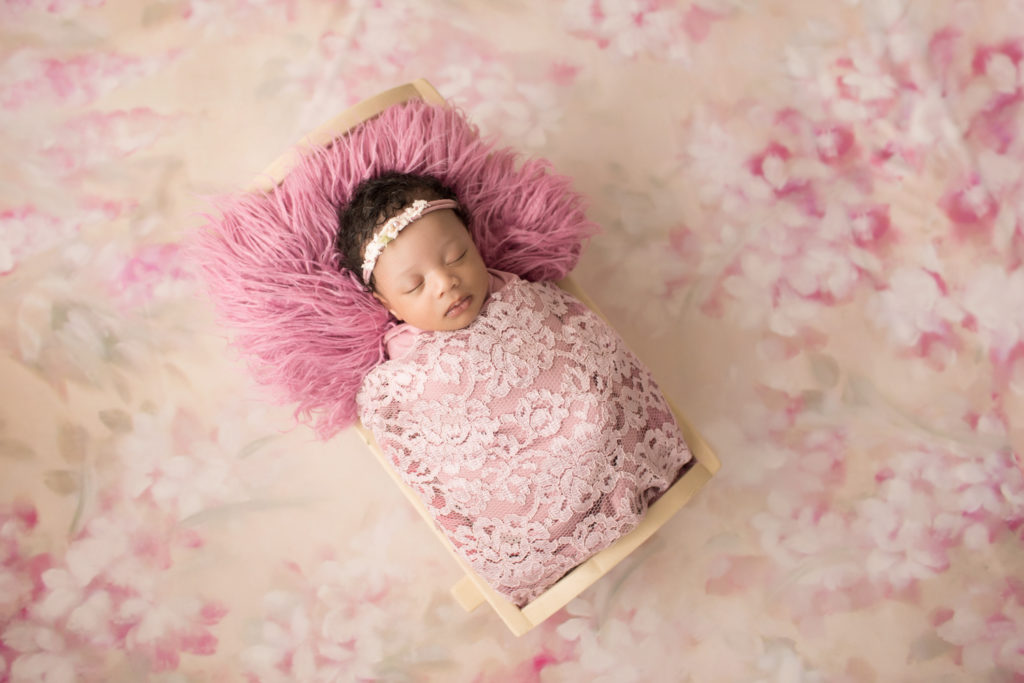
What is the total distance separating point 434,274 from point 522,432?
9.9 inches

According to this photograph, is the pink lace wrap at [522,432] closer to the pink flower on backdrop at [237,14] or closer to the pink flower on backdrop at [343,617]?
the pink flower on backdrop at [343,617]

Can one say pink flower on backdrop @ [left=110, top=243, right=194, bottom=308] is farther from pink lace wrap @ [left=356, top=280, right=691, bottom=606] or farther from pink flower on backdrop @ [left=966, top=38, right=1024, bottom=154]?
pink flower on backdrop @ [left=966, top=38, right=1024, bottom=154]

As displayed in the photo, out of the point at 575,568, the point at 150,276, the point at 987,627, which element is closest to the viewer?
the point at 575,568

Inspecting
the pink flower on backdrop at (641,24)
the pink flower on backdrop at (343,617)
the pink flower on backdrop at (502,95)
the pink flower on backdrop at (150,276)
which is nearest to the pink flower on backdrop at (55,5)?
the pink flower on backdrop at (150,276)

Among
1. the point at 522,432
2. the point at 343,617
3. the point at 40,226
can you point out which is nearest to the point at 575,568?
the point at 522,432

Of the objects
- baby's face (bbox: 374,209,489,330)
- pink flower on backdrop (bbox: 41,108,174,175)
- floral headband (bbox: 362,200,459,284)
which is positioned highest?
pink flower on backdrop (bbox: 41,108,174,175)

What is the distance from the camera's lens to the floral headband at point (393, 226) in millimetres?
1070

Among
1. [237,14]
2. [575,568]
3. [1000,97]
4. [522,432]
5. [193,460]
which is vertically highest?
[237,14]

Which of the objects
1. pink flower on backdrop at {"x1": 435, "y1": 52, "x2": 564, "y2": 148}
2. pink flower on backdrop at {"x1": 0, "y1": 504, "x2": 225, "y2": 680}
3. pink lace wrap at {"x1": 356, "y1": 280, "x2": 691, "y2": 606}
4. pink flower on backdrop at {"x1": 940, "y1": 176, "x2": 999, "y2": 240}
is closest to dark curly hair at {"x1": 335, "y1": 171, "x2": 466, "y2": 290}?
pink lace wrap at {"x1": 356, "y1": 280, "x2": 691, "y2": 606}

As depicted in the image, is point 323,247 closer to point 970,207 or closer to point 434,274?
point 434,274

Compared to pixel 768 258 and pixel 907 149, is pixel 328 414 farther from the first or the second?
pixel 907 149

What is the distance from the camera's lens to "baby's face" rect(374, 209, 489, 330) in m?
1.08

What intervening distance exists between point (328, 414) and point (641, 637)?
2.29ft

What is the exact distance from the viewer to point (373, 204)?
1092 millimetres
